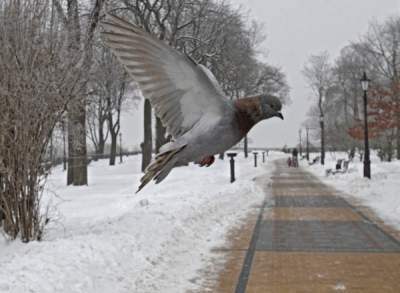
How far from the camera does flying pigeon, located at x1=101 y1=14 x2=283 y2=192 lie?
1.95 metres

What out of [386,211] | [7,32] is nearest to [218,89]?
[7,32]

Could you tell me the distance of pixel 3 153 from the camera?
7645 mm

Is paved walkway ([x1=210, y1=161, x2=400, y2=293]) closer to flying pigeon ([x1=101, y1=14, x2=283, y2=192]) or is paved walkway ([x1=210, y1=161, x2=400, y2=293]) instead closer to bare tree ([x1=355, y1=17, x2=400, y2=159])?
flying pigeon ([x1=101, y1=14, x2=283, y2=192])

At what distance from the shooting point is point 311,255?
828 centimetres

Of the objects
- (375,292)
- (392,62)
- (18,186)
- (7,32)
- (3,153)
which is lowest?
(375,292)

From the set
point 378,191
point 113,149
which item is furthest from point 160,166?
point 113,149

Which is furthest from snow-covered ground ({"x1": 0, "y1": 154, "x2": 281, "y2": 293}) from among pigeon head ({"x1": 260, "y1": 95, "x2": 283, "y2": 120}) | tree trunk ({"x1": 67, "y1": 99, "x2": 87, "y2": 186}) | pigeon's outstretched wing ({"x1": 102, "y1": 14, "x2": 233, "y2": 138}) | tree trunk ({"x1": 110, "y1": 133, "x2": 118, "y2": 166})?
tree trunk ({"x1": 110, "y1": 133, "x2": 118, "y2": 166})

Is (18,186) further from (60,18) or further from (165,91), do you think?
(165,91)

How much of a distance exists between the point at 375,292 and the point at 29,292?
376 centimetres

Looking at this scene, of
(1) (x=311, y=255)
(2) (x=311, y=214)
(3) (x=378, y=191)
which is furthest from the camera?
(3) (x=378, y=191)

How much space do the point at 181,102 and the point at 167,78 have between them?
0.36 feet

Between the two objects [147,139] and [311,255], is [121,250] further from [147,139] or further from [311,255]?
[147,139]

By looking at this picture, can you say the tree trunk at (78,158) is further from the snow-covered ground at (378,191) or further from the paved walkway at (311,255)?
the snow-covered ground at (378,191)

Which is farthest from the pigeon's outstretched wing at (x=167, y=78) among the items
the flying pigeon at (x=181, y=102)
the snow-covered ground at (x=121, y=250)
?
the snow-covered ground at (x=121, y=250)
